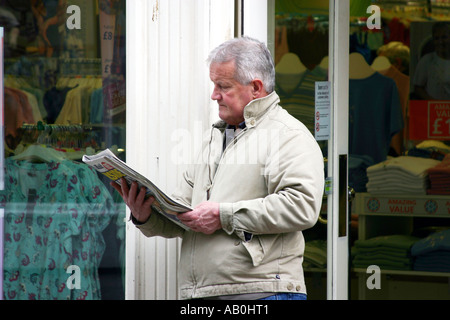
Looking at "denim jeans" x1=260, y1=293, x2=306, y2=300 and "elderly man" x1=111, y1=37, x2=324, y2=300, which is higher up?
"elderly man" x1=111, y1=37, x2=324, y2=300

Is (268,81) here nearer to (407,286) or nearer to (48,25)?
(48,25)

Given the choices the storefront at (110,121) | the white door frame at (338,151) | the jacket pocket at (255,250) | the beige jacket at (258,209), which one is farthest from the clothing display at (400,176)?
the jacket pocket at (255,250)

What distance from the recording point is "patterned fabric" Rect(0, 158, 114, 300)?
148 inches

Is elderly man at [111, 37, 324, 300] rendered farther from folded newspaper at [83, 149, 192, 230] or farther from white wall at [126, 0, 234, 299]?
white wall at [126, 0, 234, 299]

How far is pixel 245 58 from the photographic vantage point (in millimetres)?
2988

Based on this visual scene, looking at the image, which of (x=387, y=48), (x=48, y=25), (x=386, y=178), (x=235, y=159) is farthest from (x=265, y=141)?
(x=387, y=48)

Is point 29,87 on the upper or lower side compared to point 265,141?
upper

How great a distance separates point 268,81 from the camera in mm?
3035

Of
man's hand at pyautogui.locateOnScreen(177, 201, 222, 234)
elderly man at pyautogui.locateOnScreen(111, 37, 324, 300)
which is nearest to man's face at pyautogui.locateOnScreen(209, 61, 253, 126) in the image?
elderly man at pyautogui.locateOnScreen(111, 37, 324, 300)

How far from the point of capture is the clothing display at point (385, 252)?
5461 millimetres

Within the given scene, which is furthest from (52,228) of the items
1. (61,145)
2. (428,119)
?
(428,119)

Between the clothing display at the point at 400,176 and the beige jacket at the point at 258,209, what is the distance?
275 centimetres

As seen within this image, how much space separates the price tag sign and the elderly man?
105 cm
